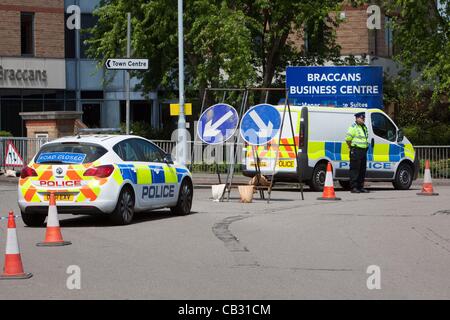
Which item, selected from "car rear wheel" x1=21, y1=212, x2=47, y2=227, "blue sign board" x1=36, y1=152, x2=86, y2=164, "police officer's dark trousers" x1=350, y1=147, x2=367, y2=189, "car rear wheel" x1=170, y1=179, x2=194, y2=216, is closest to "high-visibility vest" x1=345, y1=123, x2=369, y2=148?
"police officer's dark trousers" x1=350, y1=147, x2=367, y2=189

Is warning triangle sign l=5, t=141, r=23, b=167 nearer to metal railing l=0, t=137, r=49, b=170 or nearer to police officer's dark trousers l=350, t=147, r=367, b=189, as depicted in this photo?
metal railing l=0, t=137, r=49, b=170

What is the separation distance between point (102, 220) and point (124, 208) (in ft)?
4.40

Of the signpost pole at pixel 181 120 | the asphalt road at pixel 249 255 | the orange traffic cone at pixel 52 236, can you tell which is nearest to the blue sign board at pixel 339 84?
the signpost pole at pixel 181 120

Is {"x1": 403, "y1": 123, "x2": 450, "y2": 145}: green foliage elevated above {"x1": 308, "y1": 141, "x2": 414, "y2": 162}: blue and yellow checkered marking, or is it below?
above

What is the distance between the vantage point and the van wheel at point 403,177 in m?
27.2

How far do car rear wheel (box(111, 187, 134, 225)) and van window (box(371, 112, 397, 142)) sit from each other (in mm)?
11728

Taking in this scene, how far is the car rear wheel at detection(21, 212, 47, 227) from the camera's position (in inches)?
639

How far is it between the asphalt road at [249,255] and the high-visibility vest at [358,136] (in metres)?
4.58

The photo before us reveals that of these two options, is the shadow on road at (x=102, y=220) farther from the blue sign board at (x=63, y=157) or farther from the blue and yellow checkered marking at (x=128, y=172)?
the blue sign board at (x=63, y=157)

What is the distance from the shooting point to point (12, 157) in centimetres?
3438

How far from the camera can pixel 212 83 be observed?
3722 cm

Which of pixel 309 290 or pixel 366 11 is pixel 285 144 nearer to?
pixel 309 290

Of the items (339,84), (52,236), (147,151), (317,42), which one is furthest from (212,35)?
(52,236)

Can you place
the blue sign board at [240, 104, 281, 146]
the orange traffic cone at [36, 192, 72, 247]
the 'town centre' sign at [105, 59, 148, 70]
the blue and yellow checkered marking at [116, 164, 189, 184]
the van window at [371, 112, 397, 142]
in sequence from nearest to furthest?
the orange traffic cone at [36, 192, 72, 247], the blue and yellow checkered marking at [116, 164, 189, 184], the blue sign board at [240, 104, 281, 146], the 'town centre' sign at [105, 59, 148, 70], the van window at [371, 112, 397, 142]
